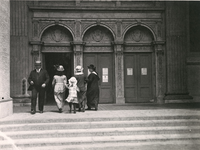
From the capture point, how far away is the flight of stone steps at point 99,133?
6.53 meters

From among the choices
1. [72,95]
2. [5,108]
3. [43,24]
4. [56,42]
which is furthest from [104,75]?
[5,108]

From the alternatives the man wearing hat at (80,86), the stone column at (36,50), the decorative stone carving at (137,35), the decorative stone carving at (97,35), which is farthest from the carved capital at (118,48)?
the man wearing hat at (80,86)

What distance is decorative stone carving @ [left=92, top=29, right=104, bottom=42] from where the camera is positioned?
1390 cm

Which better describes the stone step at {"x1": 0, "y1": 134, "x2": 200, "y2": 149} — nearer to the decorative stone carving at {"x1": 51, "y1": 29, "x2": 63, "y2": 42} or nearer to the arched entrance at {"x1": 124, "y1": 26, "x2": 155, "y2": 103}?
the arched entrance at {"x1": 124, "y1": 26, "x2": 155, "y2": 103}

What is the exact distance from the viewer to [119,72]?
13.6m

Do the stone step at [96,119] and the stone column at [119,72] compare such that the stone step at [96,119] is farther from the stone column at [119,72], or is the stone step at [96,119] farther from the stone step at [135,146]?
the stone column at [119,72]

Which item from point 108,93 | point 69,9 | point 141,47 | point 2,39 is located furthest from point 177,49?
point 2,39

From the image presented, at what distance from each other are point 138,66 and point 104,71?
77.2 inches

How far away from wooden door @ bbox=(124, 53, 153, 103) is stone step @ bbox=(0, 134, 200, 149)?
6.82 m

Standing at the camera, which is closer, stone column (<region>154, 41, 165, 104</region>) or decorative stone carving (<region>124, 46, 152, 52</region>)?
stone column (<region>154, 41, 165, 104</region>)

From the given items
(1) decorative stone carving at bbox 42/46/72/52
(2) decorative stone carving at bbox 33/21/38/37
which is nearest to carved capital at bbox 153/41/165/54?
(1) decorative stone carving at bbox 42/46/72/52

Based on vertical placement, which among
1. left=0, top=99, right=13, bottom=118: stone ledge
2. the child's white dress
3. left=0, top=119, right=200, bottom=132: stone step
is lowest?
left=0, top=119, right=200, bottom=132: stone step

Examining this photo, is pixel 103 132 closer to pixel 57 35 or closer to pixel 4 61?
pixel 4 61

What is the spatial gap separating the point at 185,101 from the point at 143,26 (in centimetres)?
475
